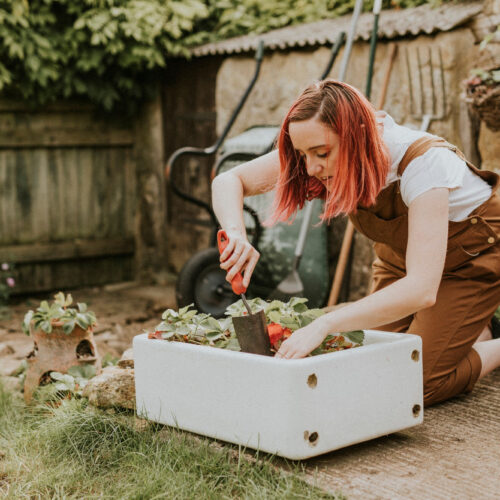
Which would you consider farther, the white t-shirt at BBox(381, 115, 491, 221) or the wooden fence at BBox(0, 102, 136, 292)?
the wooden fence at BBox(0, 102, 136, 292)

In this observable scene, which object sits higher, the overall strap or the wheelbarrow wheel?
the overall strap

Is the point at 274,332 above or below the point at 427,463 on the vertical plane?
above

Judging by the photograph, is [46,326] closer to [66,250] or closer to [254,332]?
[254,332]

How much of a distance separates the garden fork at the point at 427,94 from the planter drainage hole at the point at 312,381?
7.80 feet

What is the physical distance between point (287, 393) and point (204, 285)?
2467 mm

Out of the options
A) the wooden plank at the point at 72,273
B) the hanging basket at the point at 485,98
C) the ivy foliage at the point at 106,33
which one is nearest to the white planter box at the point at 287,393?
the hanging basket at the point at 485,98

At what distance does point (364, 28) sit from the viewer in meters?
4.22

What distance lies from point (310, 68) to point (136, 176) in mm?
2117

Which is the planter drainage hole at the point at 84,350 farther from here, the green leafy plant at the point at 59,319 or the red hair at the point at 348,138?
the red hair at the point at 348,138

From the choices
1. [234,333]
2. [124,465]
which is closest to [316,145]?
[234,333]

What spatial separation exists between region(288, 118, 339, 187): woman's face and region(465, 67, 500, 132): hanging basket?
1.63 meters

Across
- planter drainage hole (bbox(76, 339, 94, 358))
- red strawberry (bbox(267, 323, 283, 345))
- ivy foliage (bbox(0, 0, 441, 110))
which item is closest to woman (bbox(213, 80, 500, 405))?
red strawberry (bbox(267, 323, 283, 345))

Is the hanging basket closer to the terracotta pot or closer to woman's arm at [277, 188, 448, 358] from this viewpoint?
woman's arm at [277, 188, 448, 358]

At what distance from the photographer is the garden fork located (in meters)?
3.88
